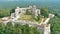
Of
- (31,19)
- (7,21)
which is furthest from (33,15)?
(7,21)

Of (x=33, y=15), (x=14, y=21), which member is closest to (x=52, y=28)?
(x=33, y=15)

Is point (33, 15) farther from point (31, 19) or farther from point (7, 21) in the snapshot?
point (7, 21)

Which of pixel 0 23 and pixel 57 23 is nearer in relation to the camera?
pixel 0 23

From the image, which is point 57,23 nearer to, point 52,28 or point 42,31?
point 52,28

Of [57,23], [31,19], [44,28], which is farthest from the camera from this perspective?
[57,23]

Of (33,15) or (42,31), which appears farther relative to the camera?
(33,15)

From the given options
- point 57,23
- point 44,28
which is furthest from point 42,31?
point 57,23

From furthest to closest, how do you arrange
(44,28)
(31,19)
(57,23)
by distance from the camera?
(57,23) < (31,19) < (44,28)
